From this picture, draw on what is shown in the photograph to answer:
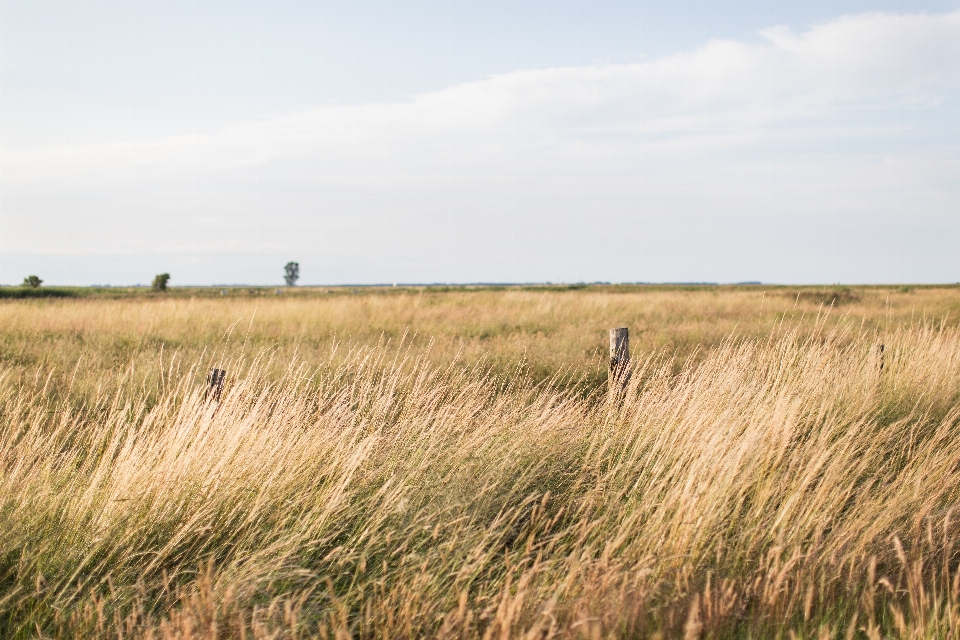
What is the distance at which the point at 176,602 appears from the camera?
2627 mm

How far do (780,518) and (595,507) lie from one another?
3.08 ft

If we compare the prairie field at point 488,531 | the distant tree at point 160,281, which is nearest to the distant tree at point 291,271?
the distant tree at point 160,281

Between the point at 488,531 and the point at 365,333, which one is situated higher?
the point at 365,333

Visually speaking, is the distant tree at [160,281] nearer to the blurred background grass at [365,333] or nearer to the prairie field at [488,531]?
the blurred background grass at [365,333]

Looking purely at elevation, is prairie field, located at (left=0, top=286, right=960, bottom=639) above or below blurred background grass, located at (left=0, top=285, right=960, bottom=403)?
below

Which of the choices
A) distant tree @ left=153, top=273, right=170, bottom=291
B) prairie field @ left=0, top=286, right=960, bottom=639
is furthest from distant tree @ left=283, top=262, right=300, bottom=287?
prairie field @ left=0, top=286, right=960, bottom=639

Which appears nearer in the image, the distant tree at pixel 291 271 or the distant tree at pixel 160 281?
the distant tree at pixel 160 281

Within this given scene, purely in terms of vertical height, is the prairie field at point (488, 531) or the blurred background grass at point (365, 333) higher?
the blurred background grass at point (365, 333)

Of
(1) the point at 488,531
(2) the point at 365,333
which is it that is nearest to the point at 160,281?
(2) the point at 365,333

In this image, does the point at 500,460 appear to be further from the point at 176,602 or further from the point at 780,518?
the point at 176,602

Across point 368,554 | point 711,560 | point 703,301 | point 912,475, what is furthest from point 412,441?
point 703,301

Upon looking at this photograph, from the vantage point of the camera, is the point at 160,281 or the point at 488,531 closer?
the point at 488,531

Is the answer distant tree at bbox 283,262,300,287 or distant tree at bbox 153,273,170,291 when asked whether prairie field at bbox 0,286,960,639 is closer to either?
distant tree at bbox 153,273,170,291

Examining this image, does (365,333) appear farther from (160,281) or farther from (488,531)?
Answer: (160,281)
